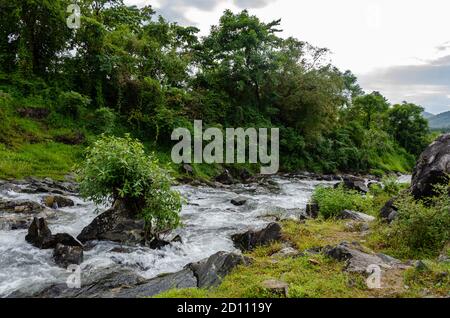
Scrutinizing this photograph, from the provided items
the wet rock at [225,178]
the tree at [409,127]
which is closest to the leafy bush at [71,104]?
the wet rock at [225,178]

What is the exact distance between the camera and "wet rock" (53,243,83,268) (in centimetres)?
965

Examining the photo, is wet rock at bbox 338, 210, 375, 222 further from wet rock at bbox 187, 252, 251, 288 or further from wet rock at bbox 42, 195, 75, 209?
wet rock at bbox 42, 195, 75, 209

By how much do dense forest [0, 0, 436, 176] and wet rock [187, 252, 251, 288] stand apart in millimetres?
16352

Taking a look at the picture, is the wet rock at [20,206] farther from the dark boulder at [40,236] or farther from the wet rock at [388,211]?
the wet rock at [388,211]

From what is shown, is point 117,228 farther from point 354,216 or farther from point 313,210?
point 313,210

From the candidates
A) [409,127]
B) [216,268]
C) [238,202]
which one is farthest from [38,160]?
[409,127]

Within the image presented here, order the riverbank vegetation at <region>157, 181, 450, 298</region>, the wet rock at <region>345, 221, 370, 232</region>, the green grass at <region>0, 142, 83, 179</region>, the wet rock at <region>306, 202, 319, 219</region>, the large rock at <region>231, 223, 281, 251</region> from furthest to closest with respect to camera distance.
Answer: the green grass at <region>0, 142, 83, 179</region>, the wet rock at <region>306, 202, 319, 219</region>, the wet rock at <region>345, 221, 370, 232</region>, the large rock at <region>231, 223, 281, 251</region>, the riverbank vegetation at <region>157, 181, 450, 298</region>

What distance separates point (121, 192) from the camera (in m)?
10.9

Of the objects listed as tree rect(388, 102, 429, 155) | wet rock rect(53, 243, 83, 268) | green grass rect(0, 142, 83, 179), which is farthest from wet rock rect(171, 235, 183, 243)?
tree rect(388, 102, 429, 155)

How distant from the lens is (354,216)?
1382 centimetres

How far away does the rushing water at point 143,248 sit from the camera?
9.14 meters

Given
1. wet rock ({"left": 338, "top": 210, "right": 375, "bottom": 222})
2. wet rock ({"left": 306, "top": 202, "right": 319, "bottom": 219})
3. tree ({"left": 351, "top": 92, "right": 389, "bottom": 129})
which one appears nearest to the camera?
wet rock ({"left": 338, "top": 210, "right": 375, "bottom": 222})
